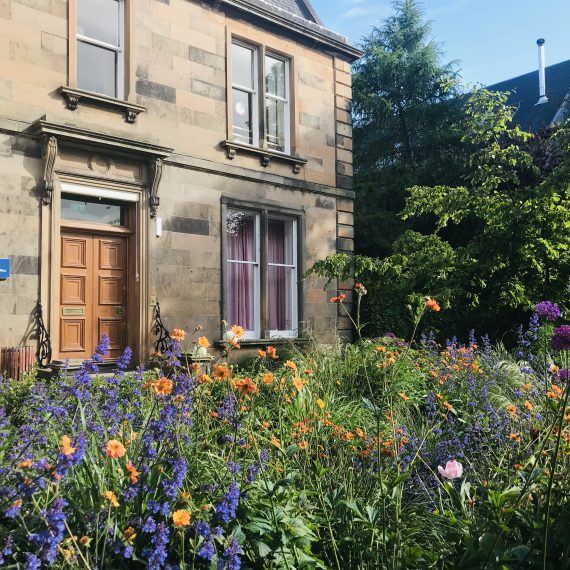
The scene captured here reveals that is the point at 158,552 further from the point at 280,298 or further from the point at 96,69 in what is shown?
the point at 280,298

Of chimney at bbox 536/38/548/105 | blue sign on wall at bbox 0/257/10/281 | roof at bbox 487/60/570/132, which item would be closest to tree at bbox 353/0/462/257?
roof at bbox 487/60/570/132

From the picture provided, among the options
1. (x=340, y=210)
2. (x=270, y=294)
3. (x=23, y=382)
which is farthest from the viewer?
(x=340, y=210)

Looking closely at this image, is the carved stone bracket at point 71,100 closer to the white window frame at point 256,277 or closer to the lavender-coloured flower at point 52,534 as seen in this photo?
the white window frame at point 256,277

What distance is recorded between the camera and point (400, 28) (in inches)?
864

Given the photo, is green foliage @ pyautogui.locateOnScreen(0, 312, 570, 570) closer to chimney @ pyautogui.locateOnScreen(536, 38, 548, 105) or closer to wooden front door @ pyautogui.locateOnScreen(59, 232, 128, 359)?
→ wooden front door @ pyautogui.locateOnScreen(59, 232, 128, 359)

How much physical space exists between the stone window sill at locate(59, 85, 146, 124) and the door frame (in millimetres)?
1060

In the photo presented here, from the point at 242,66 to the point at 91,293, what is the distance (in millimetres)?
A: 5324

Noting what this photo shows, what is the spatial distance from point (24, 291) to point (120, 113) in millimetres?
3124

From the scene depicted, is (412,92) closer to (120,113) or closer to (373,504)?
(120,113)

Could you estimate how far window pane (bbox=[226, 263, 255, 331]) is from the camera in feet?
37.4

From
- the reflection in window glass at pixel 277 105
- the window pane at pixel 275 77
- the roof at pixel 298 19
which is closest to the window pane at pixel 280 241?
the reflection in window glass at pixel 277 105

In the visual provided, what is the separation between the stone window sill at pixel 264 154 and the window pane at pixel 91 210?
232 cm

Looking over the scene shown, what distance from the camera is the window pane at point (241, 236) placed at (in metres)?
11.5

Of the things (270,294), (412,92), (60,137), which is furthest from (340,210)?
(412,92)
